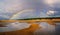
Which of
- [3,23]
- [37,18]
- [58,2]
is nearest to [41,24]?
[37,18]

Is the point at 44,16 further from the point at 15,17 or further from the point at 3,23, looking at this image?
the point at 3,23

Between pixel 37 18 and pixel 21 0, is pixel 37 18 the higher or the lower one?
the lower one

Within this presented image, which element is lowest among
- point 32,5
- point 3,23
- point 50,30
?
point 50,30

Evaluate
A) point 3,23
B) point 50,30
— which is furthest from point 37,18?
point 3,23

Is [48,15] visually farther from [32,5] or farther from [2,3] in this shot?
[2,3]

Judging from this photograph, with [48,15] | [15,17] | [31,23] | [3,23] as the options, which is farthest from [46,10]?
[3,23]

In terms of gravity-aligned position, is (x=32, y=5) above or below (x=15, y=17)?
above

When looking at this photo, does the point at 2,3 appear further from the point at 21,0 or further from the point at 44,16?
the point at 44,16
